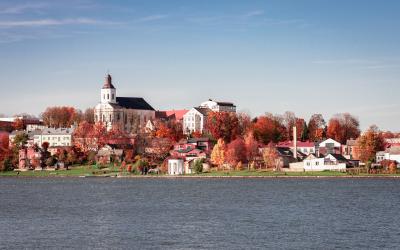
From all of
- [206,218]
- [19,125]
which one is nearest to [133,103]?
[19,125]

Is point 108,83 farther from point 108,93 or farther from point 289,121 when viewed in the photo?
point 289,121

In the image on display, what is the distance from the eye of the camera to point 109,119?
154 meters

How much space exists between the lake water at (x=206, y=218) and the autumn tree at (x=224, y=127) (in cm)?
5374

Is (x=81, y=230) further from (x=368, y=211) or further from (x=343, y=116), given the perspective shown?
(x=343, y=116)

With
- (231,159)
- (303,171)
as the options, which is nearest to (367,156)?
(303,171)

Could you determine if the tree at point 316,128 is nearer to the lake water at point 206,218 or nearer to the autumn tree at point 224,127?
the autumn tree at point 224,127

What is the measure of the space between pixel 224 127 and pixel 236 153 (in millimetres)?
23643

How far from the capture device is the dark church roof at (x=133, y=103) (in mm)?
160375

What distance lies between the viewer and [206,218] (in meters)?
46.1

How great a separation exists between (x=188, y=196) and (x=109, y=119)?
90.8m

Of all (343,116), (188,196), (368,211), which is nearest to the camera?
(368,211)

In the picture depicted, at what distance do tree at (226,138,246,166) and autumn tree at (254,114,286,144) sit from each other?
20774 millimetres

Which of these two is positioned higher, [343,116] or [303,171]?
[343,116]

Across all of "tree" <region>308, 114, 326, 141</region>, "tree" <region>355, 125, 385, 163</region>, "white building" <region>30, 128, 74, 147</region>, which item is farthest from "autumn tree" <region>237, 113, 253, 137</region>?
"white building" <region>30, 128, 74, 147</region>
